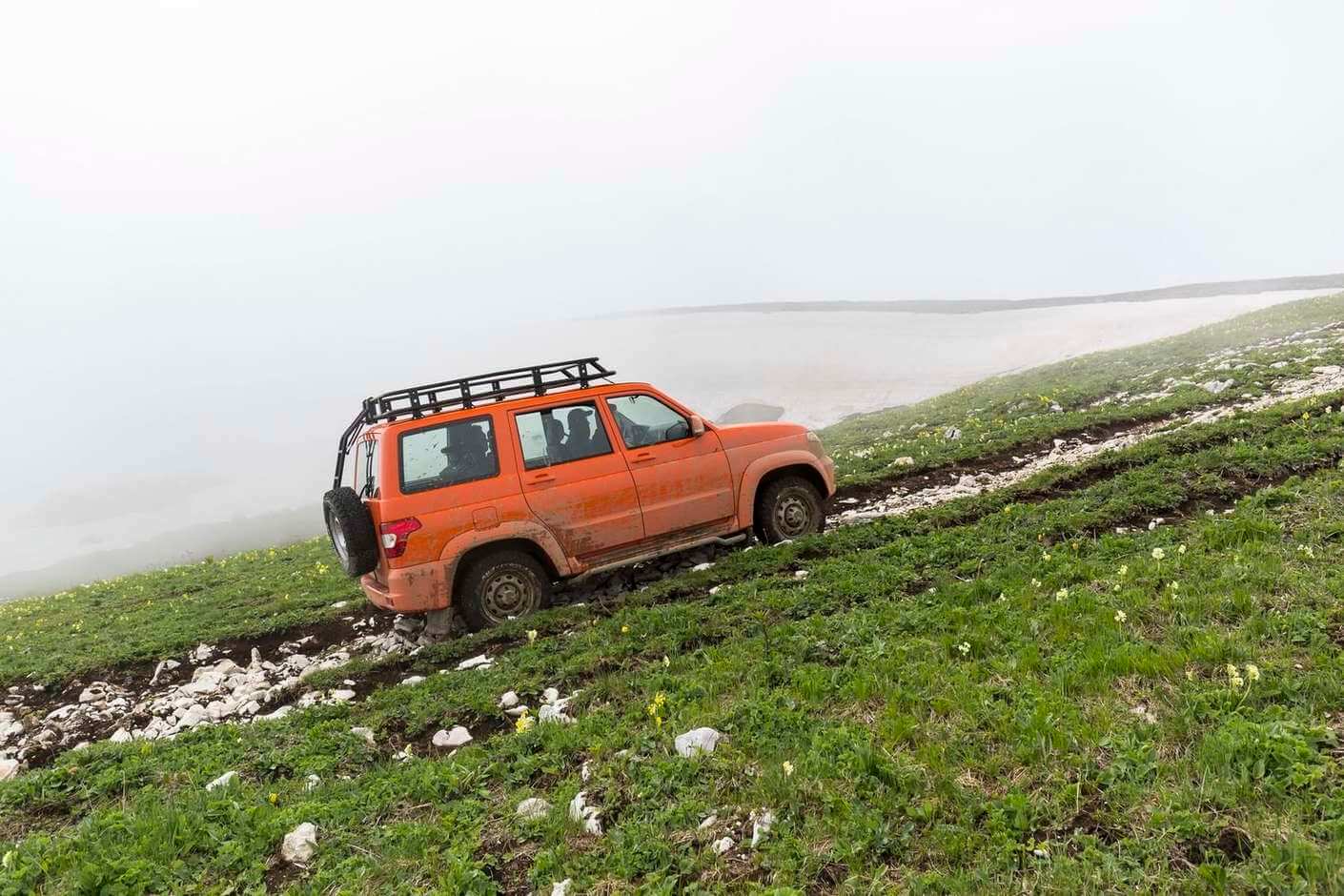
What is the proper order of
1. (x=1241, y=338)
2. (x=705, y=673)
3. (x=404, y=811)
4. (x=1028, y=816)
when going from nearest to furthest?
(x=1028, y=816) < (x=404, y=811) < (x=705, y=673) < (x=1241, y=338)

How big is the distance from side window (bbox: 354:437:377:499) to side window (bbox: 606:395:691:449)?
2929 mm

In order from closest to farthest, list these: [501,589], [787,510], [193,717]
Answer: [193,717] < [501,589] < [787,510]

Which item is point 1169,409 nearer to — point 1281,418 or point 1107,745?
point 1281,418

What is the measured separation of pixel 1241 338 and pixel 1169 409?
513 inches

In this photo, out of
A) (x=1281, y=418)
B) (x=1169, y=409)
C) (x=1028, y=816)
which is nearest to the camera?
(x=1028, y=816)

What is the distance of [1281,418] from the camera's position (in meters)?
11.6

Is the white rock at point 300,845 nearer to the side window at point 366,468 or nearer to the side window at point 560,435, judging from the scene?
the side window at point 366,468

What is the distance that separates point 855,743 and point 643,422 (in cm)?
572

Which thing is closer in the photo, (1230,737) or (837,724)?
(1230,737)

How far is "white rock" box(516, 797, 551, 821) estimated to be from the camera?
4.45 metres

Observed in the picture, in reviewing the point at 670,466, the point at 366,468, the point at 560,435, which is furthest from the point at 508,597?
the point at 670,466

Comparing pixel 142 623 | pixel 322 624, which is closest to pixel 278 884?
pixel 322 624

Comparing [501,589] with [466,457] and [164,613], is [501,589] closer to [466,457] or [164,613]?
[466,457]

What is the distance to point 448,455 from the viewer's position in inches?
343
